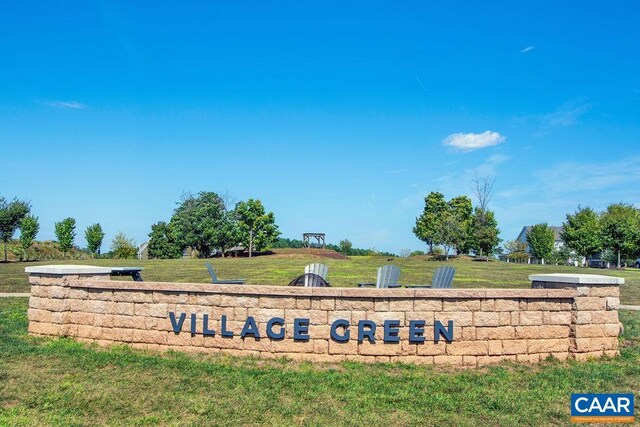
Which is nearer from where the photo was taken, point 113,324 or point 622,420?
point 622,420

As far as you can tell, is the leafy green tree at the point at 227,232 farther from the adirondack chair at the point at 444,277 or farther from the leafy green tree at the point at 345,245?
the adirondack chair at the point at 444,277

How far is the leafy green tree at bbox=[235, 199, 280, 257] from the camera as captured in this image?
4269 cm

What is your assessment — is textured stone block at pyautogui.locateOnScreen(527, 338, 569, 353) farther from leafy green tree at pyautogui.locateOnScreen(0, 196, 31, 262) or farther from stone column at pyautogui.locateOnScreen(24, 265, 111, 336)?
leafy green tree at pyautogui.locateOnScreen(0, 196, 31, 262)

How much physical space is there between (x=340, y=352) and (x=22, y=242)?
120ft

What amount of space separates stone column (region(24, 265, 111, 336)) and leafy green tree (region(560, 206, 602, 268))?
4308cm

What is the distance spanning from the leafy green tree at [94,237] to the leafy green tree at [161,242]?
175 inches

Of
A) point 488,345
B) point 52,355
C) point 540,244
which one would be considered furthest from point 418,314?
point 540,244

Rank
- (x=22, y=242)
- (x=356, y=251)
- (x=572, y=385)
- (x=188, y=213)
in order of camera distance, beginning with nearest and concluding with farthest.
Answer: (x=572, y=385), (x=22, y=242), (x=188, y=213), (x=356, y=251)

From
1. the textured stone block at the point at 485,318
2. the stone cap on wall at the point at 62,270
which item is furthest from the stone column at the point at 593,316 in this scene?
the stone cap on wall at the point at 62,270

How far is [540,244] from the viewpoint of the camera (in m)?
48.3

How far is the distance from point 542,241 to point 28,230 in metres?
43.0

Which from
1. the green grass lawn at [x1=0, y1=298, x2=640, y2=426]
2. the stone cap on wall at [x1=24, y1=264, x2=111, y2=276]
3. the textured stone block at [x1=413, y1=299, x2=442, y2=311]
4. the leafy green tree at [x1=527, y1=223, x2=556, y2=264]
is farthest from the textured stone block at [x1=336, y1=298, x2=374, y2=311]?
the leafy green tree at [x1=527, y1=223, x2=556, y2=264]

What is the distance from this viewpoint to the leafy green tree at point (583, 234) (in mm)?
42625

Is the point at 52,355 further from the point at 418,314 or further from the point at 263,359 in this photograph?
the point at 418,314
